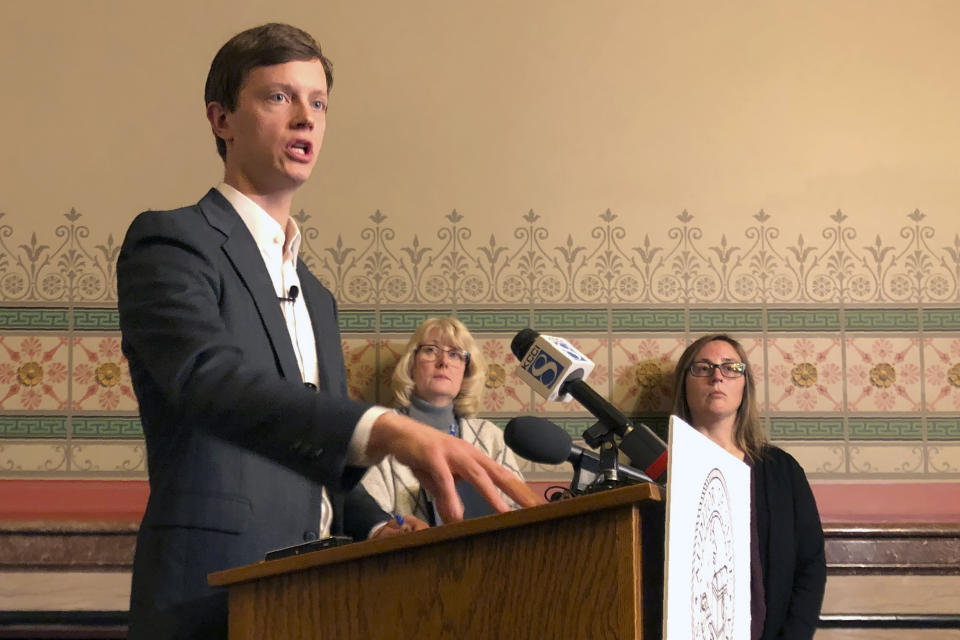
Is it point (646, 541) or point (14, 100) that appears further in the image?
point (14, 100)

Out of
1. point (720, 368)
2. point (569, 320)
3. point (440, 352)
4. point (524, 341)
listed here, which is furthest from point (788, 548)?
point (524, 341)

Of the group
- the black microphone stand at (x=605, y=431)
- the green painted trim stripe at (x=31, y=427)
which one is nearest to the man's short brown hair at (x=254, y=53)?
the black microphone stand at (x=605, y=431)

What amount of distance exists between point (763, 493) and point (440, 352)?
119 centimetres

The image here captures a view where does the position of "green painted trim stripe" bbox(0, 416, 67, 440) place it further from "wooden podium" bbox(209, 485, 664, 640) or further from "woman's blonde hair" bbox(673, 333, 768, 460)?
"wooden podium" bbox(209, 485, 664, 640)

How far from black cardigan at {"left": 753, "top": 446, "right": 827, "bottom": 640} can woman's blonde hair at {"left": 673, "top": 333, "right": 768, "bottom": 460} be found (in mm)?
83

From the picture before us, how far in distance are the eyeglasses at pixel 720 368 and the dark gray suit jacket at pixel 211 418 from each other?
2.62 meters

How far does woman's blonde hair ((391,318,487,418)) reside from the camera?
407 centimetres

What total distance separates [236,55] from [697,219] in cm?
276

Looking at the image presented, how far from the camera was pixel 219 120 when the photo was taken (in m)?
1.93

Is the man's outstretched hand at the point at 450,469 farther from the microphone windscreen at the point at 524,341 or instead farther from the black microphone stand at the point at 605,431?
the microphone windscreen at the point at 524,341

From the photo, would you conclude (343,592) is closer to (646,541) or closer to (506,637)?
(506,637)

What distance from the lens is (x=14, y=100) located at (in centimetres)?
437

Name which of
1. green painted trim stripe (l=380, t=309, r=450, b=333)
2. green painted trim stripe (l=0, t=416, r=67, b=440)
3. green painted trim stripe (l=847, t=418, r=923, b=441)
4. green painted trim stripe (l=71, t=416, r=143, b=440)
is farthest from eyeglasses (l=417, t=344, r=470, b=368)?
green painted trim stripe (l=847, t=418, r=923, b=441)

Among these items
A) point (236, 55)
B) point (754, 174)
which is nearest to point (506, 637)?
point (236, 55)
